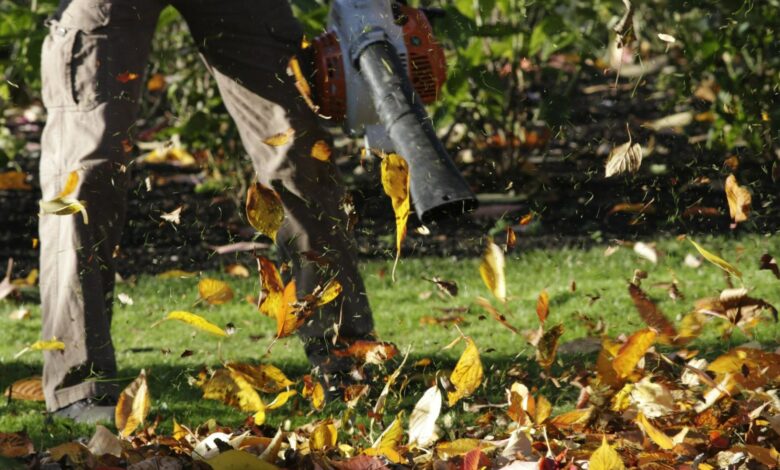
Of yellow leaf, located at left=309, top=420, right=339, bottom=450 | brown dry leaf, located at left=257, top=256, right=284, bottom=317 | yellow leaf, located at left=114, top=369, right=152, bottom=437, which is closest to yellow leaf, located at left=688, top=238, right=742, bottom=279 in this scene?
yellow leaf, located at left=309, top=420, right=339, bottom=450

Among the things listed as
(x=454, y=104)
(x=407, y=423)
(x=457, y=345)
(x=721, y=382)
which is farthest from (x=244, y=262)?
(x=721, y=382)

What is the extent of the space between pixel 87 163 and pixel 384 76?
0.73 meters

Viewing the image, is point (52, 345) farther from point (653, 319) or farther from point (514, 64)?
point (514, 64)

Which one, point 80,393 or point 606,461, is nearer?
point 606,461

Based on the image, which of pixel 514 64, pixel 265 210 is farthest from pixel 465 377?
pixel 514 64

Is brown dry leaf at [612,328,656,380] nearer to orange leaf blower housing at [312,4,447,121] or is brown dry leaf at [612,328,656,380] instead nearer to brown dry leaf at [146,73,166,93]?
orange leaf blower housing at [312,4,447,121]

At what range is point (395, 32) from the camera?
312 cm

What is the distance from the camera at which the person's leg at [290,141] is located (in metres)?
3.17

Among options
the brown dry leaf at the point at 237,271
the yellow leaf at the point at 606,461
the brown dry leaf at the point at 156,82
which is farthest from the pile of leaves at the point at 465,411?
the brown dry leaf at the point at 156,82

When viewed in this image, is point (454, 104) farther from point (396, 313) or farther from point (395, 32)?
point (395, 32)

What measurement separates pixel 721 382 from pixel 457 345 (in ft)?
3.82

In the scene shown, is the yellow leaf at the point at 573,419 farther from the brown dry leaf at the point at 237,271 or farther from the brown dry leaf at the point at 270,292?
the brown dry leaf at the point at 237,271

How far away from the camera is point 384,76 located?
290 centimetres

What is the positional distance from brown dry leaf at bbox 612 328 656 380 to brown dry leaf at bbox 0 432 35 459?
1.20 metres
